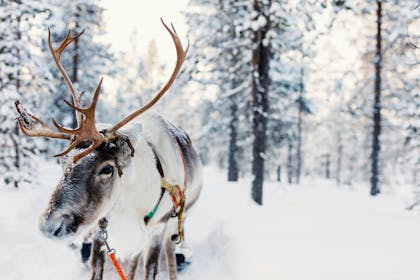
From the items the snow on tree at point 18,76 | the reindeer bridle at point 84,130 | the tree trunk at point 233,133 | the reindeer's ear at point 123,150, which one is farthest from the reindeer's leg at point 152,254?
the tree trunk at point 233,133

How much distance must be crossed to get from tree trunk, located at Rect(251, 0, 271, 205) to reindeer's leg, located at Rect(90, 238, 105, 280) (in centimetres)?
671

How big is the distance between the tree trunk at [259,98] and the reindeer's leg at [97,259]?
671 centimetres

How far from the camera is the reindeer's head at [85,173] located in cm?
266

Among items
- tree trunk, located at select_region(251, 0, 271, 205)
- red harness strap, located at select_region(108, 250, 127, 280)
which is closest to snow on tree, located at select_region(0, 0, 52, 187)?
tree trunk, located at select_region(251, 0, 271, 205)

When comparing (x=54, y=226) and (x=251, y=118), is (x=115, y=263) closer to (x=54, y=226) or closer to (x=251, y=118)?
(x=54, y=226)

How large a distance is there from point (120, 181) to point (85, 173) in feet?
1.28

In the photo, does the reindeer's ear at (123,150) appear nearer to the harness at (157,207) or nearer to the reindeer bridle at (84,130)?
the reindeer bridle at (84,130)

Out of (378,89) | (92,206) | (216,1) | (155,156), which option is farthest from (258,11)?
(378,89)

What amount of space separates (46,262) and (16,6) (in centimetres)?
788

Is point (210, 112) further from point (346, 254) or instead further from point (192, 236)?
point (346, 254)

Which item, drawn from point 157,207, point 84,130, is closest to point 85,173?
point 84,130

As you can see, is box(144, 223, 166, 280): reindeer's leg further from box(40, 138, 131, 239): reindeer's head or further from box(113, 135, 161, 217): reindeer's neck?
box(40, 138, 131, 239): reindeer's head

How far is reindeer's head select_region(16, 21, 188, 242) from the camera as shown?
2656 millimetres

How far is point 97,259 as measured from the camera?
4219 millimetres
